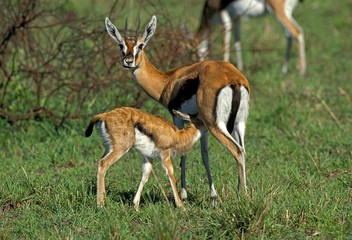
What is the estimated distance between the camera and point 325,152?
21.9ft

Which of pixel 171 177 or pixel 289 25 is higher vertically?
pixel 171 177

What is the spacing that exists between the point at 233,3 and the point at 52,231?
707 centimetres

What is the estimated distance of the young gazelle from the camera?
510 cm

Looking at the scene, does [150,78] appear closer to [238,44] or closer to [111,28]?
[111,28]

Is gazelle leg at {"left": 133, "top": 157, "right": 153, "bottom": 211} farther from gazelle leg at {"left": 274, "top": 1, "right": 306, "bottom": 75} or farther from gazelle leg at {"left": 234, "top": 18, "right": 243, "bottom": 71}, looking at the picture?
gazelle leg at {"left": 274, "top": 1, "right": 306, "bottom": 75}

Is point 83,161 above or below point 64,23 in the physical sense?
below

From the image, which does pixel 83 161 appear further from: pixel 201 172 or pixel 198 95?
pixel 198 95

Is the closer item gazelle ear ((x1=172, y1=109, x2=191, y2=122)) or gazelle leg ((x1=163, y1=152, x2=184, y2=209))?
gazelle leg ((x1=163, y1=152, x2=184, y2=209))

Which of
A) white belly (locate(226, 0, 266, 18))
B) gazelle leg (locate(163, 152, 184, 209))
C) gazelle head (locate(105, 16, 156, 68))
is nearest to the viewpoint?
gazelle leg (locate(163, 152, 184, 209))

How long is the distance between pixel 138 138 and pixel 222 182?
0.81 m

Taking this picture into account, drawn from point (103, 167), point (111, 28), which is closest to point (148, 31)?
point (111, 28)

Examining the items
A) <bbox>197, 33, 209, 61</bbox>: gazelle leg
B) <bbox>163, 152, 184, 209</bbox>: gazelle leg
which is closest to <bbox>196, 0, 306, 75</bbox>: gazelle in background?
<bbox>197, 33, 209, 61</bbox>: gazelle leg

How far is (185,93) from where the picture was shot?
5480 millimetres

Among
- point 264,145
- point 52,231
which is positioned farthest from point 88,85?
point 52,231
